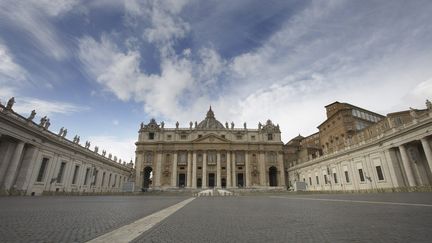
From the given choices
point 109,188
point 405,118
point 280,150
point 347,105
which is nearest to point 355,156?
point 405,118

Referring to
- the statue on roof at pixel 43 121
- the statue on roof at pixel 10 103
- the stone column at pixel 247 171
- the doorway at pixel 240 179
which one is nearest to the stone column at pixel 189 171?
the doorway at pixel 240 179

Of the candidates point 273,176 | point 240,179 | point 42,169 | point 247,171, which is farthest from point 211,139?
point 42,169

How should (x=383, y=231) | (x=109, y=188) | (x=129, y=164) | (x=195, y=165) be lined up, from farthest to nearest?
(x=129, y=164) < (x=195, y=165) < (x=109, y=188) < (x=383, y=231)

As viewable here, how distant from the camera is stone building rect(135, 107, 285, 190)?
181 feet

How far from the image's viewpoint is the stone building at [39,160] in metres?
22.1

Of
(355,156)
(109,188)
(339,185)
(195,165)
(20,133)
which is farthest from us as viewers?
(195,165)

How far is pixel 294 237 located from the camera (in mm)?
2145

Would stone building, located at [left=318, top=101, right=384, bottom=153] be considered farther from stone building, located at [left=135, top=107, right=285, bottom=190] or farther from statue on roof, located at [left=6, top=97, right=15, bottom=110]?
statue on roof, located at [left=6, top=97, right=15, bottom=110]

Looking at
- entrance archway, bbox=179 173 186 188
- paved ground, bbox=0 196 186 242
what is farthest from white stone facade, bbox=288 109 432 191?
entrance archway, bbox=179 173 186 188

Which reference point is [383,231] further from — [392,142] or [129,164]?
[129,164]

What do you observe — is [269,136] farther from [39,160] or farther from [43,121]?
[39,160]

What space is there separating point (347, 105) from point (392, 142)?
65.7 feet

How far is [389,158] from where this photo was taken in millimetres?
26422

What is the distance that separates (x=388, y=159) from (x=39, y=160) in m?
40.7
